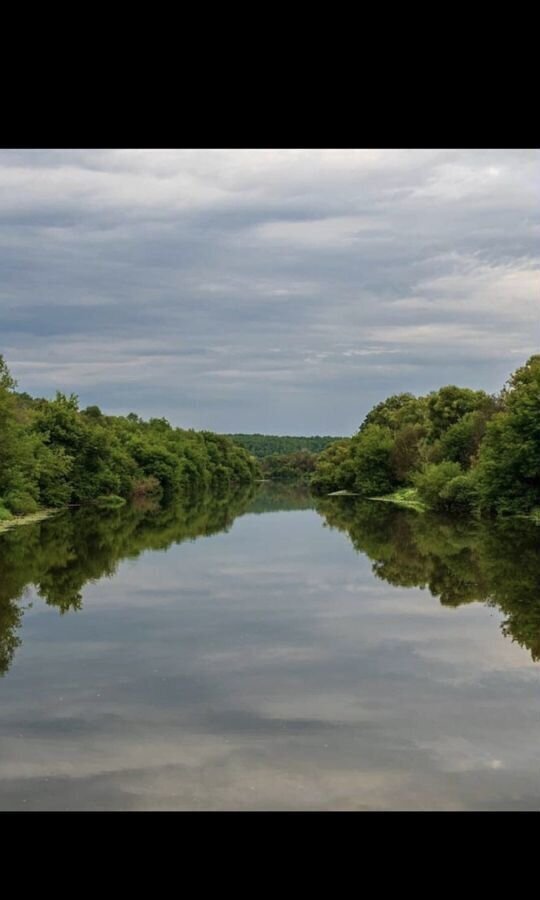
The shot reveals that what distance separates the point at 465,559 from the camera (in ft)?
94.2

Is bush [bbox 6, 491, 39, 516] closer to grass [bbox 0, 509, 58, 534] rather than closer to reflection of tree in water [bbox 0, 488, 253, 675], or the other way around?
grass [bbox 0, 509, 58, 534]

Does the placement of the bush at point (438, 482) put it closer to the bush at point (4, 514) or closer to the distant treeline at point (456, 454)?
the distant treeline at point (456, 454)

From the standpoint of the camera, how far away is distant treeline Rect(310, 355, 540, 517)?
44219 millimetres

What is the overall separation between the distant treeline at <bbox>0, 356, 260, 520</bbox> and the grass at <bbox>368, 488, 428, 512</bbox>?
67.5 feet

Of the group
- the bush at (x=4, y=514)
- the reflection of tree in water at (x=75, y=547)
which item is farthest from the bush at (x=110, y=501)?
the bush at (x=4, y=514)

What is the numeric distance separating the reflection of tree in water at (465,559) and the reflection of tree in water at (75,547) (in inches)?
319

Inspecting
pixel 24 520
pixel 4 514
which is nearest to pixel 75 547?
pixel 4 514

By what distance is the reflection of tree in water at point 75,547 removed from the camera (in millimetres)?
21047

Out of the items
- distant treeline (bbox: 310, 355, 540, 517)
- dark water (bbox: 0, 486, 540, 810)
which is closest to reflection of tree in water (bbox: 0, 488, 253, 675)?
dark water (bbox: 0, 486, 540, 810)

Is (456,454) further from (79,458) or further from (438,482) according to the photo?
(79,458)

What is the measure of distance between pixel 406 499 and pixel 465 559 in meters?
41.7
